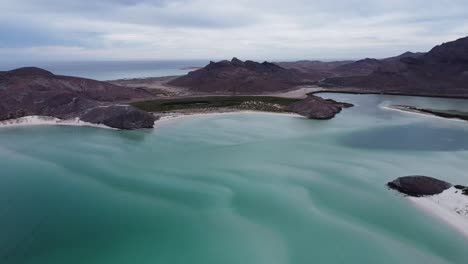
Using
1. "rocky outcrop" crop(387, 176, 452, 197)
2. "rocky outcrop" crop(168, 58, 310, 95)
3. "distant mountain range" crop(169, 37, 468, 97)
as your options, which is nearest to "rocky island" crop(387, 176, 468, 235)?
"rocky outcrop" crop(387, 176, 452, 197)

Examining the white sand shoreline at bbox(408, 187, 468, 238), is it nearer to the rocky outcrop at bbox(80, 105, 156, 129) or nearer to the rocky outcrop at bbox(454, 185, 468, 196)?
the rocky outcrop at bbox(454, 185, 468, 196)

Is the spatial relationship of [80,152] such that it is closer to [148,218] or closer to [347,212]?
[148,218]

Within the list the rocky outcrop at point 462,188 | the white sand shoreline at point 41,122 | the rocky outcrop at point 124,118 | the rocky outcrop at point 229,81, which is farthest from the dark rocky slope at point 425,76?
the white sand shoreline at point 41,122

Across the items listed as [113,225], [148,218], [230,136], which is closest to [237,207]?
[148,218]

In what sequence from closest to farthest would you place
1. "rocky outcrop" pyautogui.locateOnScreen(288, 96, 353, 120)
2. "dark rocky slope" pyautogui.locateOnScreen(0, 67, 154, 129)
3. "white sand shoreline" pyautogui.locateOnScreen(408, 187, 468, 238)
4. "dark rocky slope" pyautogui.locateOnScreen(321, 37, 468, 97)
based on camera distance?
"white sand shoreline" pyautogui.locateOnScreen(408, 187, 468, 238)
"dark rocky slope" pyautogui.locateOnScreen(0, 67, 154, 129)
"rocky outcrop" pyautogui.locateOnScreen(288, 96, 353, 120)
"dark rocky slope" pyautogui.locateOnScreen(321, 37, 468, 97)

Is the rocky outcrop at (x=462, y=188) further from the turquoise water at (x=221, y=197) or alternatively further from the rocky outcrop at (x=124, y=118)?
the rocky outcrop at (x=124, y=118)

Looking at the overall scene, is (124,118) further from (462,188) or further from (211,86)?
(211,86)
